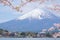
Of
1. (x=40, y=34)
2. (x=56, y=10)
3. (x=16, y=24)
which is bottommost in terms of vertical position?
(x=40, y=34)

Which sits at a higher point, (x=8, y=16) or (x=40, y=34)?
(x=8, y=16)

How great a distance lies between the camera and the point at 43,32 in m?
1.93

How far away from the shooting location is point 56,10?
6.53 feet

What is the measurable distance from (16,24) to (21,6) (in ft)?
0.79

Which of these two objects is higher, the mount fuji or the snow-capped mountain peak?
the snow-capped mountain peak

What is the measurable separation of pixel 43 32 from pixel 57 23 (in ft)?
0.68

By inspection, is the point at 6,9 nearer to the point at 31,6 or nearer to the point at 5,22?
the point at 5,22

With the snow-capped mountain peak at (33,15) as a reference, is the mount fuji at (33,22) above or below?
below

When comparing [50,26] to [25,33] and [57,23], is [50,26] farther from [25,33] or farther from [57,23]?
[25,33]

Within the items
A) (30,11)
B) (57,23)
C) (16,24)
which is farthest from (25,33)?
(57,23)

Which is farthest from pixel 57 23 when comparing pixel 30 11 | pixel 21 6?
pixel 21 6

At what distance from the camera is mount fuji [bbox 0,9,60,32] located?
1946 mm

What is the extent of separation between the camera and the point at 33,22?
1.96 m

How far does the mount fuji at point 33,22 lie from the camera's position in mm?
1946
